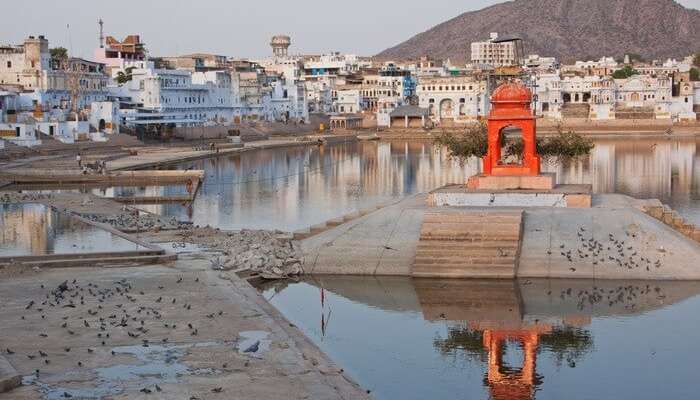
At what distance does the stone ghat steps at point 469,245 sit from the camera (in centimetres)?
2478

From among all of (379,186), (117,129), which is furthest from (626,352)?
(117,129)

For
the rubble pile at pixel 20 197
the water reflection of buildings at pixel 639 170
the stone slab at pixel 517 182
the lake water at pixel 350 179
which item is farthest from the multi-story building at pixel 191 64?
the stone slab at pixel 517 182

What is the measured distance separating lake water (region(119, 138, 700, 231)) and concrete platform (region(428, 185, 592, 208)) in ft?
26.6

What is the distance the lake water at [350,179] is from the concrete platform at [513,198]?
8.09m

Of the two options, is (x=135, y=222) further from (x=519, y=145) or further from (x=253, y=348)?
(x=253, y=348)

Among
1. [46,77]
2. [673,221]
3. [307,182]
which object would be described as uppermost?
[46,77]

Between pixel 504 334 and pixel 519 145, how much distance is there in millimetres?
18768

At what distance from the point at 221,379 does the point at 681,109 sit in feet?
377

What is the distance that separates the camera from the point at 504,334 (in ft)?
67.4

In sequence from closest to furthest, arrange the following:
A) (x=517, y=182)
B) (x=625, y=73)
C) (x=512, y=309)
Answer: (x=512, y=309)
(x=517, y=182)
(x=625, y=73)

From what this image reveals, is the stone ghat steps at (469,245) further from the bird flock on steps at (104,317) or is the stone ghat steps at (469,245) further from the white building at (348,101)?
the white building at (348,101)

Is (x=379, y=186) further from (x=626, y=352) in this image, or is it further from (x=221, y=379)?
(x=221, y=379)

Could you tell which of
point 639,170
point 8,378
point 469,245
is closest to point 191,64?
point 639,170

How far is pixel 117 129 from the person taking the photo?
288 feet
